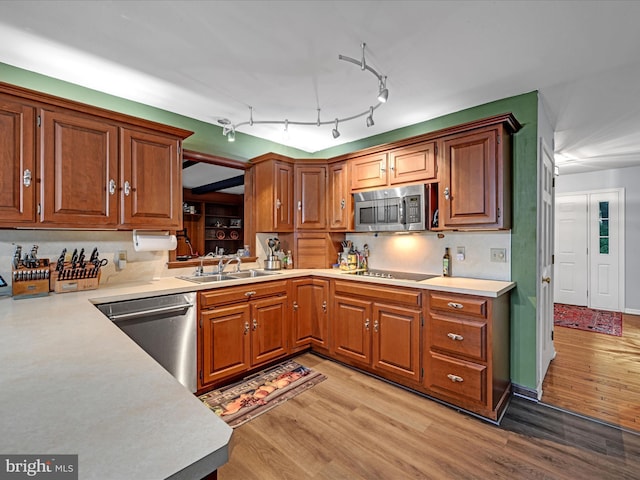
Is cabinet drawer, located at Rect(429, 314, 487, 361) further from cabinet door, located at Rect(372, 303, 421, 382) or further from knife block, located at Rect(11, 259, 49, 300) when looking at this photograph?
knife block, located at Rect(11, 259, 49, 300)

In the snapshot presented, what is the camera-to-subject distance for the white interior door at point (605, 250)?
5.18m

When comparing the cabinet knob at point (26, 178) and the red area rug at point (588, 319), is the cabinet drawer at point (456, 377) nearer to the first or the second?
the cabinet knob at point (26, 178)

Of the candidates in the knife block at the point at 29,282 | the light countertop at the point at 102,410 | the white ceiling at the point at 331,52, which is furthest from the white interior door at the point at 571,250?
the knife block at the point at 29,282

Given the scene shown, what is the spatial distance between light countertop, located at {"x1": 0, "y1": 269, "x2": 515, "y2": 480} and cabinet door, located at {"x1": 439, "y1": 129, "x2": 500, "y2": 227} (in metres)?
2.49

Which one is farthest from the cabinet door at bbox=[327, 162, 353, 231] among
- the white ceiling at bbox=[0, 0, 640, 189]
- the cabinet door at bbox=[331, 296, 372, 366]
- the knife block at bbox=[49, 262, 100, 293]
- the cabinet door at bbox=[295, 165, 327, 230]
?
the knife block at bbox=[49, 262, 100, 293]

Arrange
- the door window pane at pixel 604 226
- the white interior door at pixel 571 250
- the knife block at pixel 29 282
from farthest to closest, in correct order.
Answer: the white interior door at pixel 571 250, the door window pane at pixel 604 226, the knife block at pixel 29 282

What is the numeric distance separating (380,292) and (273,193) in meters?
1.66

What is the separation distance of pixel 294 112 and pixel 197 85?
2.98 feet

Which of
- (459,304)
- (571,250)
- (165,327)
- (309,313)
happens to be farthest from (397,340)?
(571,250)

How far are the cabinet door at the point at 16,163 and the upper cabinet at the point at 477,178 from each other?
3092 mm

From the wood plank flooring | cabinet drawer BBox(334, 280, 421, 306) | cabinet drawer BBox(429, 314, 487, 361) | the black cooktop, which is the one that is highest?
the black cooktop

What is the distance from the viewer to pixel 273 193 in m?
3.52

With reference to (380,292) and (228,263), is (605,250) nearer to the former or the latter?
(380,292)

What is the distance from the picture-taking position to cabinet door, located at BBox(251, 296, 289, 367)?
2.89 m
